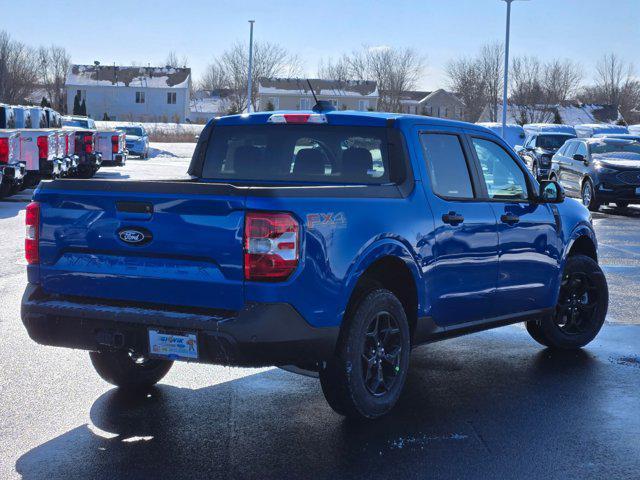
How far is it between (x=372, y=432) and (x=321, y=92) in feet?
332

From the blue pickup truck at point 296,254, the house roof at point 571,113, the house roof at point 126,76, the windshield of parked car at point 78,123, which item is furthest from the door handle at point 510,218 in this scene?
the house roof at point 126,76

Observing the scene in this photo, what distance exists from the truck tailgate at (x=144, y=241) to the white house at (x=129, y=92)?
104m

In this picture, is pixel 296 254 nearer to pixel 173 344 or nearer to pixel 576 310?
pixel 173 344

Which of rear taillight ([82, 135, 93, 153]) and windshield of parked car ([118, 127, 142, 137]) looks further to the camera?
windshield of parked car ([118, 127, 142, 137])

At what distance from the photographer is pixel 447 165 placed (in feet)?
22.8

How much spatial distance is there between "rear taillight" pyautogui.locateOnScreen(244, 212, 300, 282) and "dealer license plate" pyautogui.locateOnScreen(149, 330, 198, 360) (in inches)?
18.3

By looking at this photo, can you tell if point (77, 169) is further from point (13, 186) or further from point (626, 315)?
point (626, 315)

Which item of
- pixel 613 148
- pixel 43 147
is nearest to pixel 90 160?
pixel 43 147

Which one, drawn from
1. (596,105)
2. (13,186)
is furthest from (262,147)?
(596,105)

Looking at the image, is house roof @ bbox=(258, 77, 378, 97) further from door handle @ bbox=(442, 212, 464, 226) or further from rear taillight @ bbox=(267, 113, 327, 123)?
door handle @ bbox=(442, 212, 464, 226)

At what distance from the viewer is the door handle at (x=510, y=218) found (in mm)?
7312

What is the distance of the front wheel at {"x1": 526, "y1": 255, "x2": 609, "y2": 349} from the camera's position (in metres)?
8.45

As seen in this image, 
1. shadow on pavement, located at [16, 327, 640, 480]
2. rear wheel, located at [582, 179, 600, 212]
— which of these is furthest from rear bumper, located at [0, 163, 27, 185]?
shadow on pavement, located at [16, 327, 640, 480]

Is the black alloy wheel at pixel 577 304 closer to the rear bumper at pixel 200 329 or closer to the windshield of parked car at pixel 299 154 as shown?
the windshield of parked car at pixel 299 154
